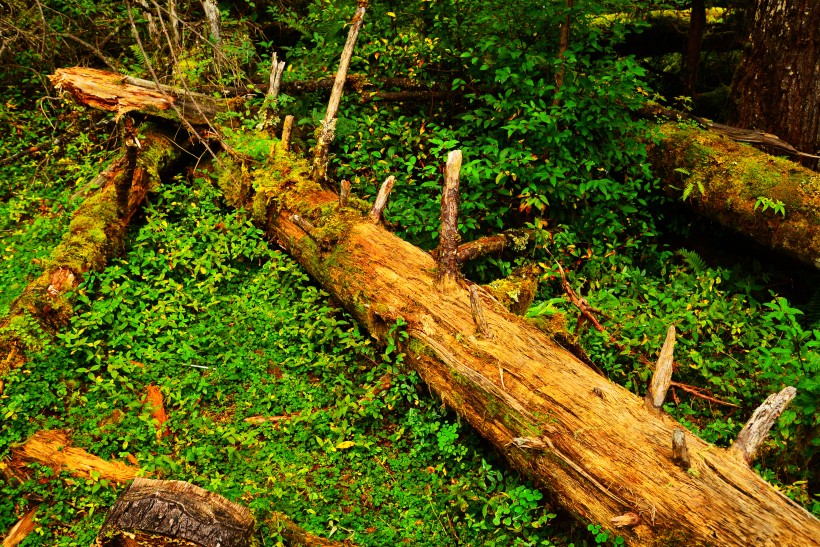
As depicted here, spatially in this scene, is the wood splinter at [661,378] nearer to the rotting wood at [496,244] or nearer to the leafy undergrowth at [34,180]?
the rotting wood at [496,244]

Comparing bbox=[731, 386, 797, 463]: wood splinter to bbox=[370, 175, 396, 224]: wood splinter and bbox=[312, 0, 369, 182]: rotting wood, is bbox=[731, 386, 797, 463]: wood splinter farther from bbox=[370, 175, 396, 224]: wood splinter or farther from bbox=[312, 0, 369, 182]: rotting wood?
bbox=[312, 0, 369, 182]: rotting wood

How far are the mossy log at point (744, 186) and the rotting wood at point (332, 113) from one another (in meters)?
3.78

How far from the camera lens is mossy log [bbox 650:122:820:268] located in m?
6.02

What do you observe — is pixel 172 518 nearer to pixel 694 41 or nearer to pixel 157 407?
pixel 157 407

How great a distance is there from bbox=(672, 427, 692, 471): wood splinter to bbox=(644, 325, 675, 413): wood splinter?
388 mm

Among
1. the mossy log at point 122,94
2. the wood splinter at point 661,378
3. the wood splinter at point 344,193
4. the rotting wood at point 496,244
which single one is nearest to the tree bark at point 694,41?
the rotting wood at point 496,244

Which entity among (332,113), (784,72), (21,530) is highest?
(784,72)

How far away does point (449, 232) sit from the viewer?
5094mm

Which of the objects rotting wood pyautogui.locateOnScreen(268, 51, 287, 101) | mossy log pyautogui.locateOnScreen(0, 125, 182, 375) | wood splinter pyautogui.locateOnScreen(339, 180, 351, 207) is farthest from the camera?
rotting wood pyautogui.locateOnScreen(268, 51, 287, 101)

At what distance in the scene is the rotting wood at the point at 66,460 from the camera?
4242 mm

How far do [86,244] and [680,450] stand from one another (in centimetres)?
543

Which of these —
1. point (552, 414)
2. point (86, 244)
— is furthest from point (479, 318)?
point (86, 244)

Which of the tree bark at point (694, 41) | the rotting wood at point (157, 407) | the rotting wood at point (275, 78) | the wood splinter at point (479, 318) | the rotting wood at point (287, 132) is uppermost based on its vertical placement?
the tree bark at point (694, 41)

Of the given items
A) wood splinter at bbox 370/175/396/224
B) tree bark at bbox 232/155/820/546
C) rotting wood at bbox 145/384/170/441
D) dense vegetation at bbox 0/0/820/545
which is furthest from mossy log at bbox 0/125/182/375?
wood splinter at bbox 370/175/396/224
